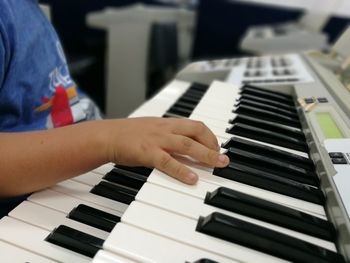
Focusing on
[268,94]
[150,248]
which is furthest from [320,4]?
[150,248]

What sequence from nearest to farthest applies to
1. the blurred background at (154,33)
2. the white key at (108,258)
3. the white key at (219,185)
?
the white key at (108,258), the white key at (219,185), the blurred background at (154,33)

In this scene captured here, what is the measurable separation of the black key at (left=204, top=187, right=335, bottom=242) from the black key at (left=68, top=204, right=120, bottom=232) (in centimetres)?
16

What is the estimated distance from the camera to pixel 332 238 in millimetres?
479

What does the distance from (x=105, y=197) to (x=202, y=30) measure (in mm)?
2806

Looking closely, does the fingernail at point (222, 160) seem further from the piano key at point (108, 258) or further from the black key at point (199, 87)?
the black key at point (199, 87)

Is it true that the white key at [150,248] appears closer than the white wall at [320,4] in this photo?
Yes

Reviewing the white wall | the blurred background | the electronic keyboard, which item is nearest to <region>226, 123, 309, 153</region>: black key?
the electronic keyboard

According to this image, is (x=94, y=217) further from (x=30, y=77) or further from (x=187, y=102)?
(x=187, y=102)

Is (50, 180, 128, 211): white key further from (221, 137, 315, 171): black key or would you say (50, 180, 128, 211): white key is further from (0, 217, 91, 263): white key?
(221, 137, 315, 171): black key

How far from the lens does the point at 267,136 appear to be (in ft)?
2.43

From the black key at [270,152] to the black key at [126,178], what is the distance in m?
0.17

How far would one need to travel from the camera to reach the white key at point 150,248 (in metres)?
0.42

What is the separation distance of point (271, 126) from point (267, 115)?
75 millimetres

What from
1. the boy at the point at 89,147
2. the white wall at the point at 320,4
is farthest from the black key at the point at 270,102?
the white wall at the point at 320,4
